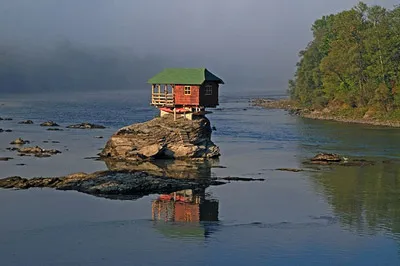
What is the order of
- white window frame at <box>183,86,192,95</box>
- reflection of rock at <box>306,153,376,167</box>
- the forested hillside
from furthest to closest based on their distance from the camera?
the forested hillside, white window frame at <box>183,86,192,95</box>, reflection of rock at <box>306,153,376,167</box>

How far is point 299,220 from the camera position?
3484cm

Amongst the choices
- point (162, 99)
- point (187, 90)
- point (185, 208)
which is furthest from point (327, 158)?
point (185, 208)

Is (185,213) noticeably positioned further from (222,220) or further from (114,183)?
(114,183)

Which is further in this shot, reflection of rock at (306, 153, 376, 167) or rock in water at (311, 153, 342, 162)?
rock in water at (311, 153, 342, 162)

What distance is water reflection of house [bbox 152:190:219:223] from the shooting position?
35381mm

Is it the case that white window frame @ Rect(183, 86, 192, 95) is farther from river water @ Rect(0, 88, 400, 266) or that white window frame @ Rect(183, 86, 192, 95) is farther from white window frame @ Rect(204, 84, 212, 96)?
river water @ Rect(0, 88, 400, 266)

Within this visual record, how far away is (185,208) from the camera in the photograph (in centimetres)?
3741

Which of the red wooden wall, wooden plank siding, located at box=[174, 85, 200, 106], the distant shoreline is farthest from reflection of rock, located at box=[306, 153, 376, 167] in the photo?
the distant shoreline

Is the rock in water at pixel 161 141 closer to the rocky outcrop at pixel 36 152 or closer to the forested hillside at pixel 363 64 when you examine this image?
the rocky outcrop at pixel 36 152

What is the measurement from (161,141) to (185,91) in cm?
617

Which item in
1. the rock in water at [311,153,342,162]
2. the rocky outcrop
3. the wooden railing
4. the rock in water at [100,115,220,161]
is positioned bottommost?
the rocky outcrop

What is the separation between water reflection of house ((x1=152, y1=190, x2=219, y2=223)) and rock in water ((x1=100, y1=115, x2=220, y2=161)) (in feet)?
50.7

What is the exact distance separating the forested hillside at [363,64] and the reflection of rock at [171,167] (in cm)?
5178

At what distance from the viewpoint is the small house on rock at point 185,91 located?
5981 cm
